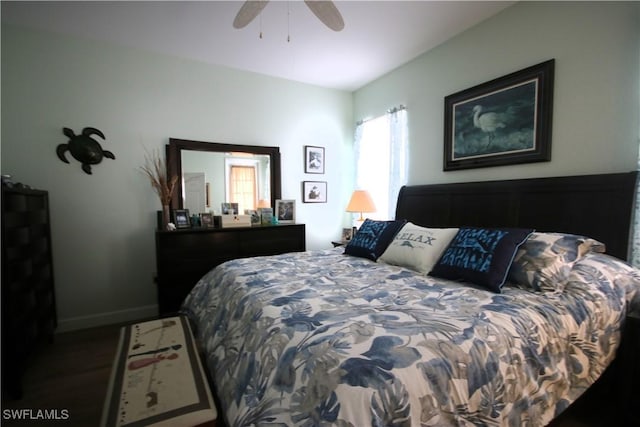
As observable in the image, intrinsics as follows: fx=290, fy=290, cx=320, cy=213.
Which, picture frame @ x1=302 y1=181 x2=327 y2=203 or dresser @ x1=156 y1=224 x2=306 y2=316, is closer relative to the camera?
dresser @ x1=156 y1=224 x2=306 y2=316

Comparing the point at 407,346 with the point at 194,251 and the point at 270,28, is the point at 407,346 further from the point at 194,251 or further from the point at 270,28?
the point at 270,28

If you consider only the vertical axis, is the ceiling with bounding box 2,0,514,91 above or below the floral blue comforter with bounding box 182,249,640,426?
above

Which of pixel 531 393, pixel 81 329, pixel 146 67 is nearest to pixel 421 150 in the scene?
pixel 531 393

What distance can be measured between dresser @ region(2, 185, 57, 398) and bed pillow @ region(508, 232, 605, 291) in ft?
9.54

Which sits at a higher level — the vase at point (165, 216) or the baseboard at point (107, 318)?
the vase at point (165, 216)

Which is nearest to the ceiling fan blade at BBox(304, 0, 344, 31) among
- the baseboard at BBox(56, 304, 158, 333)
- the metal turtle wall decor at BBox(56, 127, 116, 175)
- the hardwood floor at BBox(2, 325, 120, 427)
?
the metal turtle wall decor at BBox(56, 127, 116, 175)

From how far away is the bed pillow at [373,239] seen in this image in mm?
2318

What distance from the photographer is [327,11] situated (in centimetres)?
167

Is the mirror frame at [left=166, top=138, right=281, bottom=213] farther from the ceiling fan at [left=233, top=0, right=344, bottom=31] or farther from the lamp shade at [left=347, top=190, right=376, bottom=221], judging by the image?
the ceiling fan at [left=233, top=0, right=344, bottom=31]

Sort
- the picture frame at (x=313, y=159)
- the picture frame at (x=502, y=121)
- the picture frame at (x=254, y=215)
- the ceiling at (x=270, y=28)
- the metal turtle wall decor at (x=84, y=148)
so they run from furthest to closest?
1. the picture frame at (x=313, y=159)
2. the picture frame at (x=254, y=215)
3. the metal turtle wall decor at (x=84, y=148)
4. the ceiling at (x=270, y=28)
5. the picture frame at (x=502, y=121)

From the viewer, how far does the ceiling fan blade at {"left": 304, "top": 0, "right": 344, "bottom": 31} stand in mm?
1604

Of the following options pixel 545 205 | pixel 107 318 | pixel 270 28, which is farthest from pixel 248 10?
pixel 107 318

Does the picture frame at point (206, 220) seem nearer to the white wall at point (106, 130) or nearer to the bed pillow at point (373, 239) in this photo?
the white wall at point (106, 130)

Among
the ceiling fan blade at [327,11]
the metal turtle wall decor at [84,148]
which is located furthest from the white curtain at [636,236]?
the metal turtle wall decor at [84,148]
